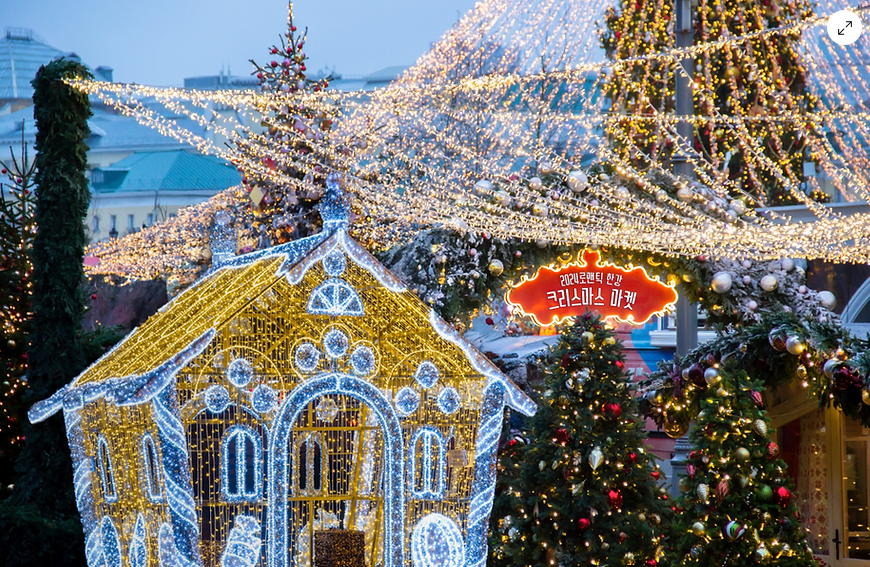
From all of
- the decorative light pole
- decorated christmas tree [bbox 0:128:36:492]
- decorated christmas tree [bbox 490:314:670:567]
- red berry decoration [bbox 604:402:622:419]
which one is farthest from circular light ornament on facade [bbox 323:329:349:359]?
decorated christmas tree [bbox 0:128:36:492]

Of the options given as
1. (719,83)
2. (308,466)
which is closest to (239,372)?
(308,466)

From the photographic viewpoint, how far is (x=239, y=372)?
20.6 feet

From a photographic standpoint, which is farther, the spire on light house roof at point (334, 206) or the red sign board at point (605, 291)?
the red sign board at point (605, 291)

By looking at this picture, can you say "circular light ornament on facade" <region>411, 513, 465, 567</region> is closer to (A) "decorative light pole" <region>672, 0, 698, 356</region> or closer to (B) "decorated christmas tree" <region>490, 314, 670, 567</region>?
(B) "decorated christmas tree" <region>490, 314, 670, 567</region>

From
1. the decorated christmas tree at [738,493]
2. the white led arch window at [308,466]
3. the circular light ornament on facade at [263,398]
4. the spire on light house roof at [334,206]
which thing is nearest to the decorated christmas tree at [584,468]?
the decorated christmas tree at [738,493]

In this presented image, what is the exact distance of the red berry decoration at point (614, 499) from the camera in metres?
7.09

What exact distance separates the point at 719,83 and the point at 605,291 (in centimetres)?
466

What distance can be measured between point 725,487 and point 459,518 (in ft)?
5.52

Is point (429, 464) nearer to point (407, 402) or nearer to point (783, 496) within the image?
point (407, 402)

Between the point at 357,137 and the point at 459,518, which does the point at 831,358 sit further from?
the point at 357,137

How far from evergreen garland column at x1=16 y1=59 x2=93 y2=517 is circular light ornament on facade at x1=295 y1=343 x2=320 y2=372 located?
10.5 ft

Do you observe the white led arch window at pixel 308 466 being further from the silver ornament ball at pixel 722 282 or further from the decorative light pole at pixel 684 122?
the silver ornament ball at pixel 722 282

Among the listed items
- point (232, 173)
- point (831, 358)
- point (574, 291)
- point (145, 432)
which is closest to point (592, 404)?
point (831, 358)

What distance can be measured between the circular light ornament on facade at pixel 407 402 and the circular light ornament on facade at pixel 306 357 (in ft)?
1.99
